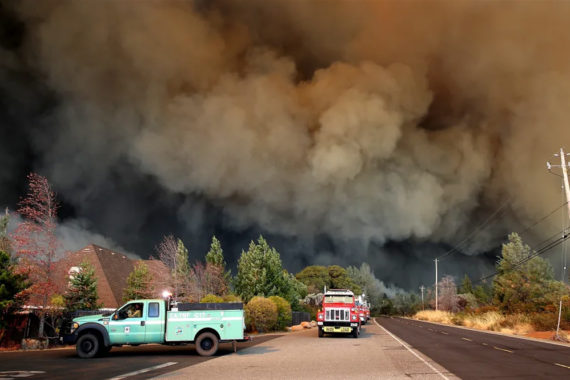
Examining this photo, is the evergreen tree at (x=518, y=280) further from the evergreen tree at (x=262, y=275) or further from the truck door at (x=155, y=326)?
the truck door at (x=155, y=326)

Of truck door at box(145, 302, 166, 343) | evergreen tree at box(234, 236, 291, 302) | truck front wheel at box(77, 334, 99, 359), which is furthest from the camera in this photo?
evergreen tree at box(234, 236, 291, 302)

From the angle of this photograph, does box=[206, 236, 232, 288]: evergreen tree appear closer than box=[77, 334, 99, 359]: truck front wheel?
No

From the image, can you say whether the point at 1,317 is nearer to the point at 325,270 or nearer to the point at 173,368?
the point at 173,368

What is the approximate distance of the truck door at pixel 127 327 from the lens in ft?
64.8

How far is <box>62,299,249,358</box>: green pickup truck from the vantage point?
Result: 19625mm

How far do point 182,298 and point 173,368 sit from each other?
98.5 feet

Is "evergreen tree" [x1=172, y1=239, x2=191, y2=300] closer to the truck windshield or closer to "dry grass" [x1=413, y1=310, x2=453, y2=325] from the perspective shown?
the truck windshield

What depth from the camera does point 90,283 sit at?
3183cm

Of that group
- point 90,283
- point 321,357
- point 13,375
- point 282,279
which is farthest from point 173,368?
point 282,279

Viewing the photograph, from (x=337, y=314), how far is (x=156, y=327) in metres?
14.8

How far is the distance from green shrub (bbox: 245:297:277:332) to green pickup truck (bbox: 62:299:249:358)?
17063mm

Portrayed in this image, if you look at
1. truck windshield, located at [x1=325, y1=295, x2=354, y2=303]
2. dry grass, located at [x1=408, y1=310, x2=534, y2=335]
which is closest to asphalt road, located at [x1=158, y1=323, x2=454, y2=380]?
truck windshield, located at [x1=325, y1=295, x2=354, y2=303]

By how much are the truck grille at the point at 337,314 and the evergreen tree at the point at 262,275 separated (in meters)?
22.5

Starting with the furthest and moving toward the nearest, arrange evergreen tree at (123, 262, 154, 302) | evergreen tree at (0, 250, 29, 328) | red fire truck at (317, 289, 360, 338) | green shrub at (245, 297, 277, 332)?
evergreen tree at (123, 262, 154, 302) → green shrub at (245, 297, 277, 332) → red fire truck at (317, 289, 360, 338) → evergreen tree at (0, 250, 29, 328)
